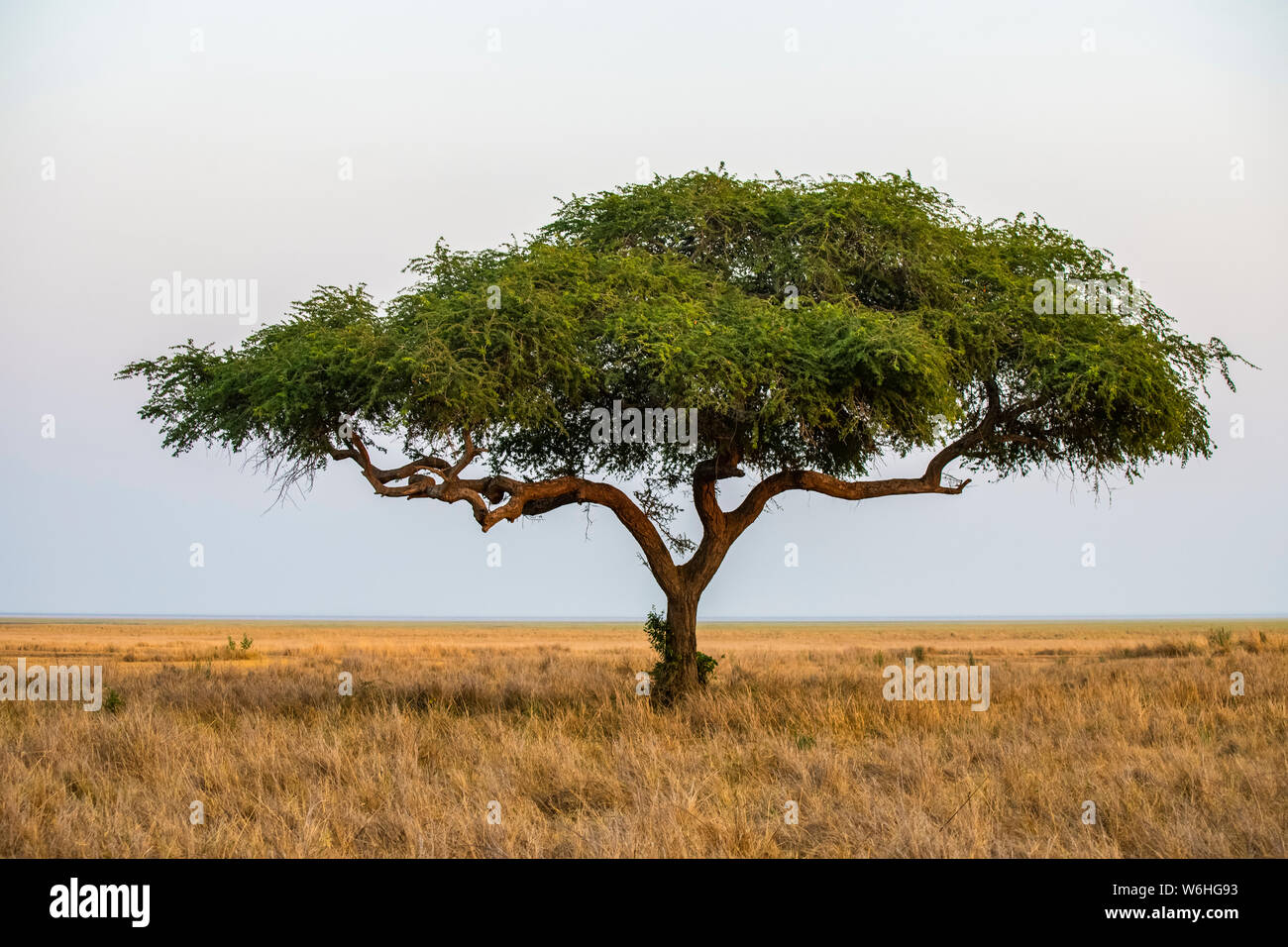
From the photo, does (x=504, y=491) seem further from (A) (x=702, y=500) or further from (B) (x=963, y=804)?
(B) (x=963, y=804)

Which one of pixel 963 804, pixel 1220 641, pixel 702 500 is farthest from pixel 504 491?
pixel 1220 641

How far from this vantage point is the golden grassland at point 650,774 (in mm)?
9367

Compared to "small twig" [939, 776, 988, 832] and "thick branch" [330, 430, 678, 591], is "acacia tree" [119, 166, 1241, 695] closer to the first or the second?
"thick branch" [330, 430, 678, 591]

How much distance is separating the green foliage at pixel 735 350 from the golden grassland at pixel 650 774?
429 centimetres

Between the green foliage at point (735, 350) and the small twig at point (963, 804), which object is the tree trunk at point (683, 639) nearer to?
the green foliage at point (735, 350)

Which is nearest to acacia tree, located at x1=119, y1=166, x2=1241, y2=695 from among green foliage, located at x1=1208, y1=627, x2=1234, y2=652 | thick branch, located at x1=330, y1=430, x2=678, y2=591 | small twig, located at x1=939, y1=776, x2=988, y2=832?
thick branch, located at x1=330, y1=430, x2=678, y2=591

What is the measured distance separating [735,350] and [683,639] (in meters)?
6.16

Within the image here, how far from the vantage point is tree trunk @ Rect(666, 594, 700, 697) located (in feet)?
62.1

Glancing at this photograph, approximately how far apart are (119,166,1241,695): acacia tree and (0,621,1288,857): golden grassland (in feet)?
11.7

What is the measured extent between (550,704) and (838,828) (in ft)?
29.4

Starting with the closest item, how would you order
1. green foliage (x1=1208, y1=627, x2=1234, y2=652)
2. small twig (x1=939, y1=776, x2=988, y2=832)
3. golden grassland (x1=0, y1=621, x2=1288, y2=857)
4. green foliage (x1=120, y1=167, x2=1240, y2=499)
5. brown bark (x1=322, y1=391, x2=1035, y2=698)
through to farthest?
golden grassland (x1=0, y1=621, x2=1288, y2=857) → small twig (x1=939, y1=776, x2=988, y2=832) → green foliage (x1=120, y1=167, x2=1240, y2=499) → brown bark (x1=322, y1=391, x2=1035, y2=698) → green foliage (x1=1208, y1=627, x2=1234, y2=652)

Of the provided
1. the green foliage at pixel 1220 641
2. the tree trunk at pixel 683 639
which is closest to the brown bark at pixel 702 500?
the tree trunk at pixel 683 639

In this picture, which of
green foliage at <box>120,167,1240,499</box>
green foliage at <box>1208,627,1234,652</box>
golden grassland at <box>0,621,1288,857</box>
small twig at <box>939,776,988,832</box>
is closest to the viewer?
golden grassland at <box>0,621,1288,857</box>

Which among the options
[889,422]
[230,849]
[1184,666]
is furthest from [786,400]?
[1184,666]
